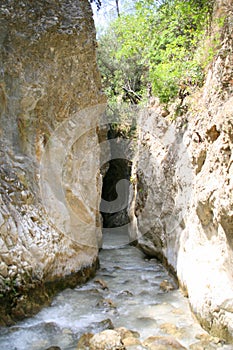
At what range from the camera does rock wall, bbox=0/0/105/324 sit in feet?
15.8

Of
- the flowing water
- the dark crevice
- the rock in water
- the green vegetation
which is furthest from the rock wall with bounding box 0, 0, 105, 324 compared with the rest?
the dark crevice

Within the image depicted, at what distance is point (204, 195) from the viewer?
432 cm

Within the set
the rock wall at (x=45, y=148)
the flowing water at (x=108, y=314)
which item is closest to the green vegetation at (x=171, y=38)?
the rock wall at (x=45, y=148)

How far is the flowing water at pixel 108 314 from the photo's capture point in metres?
4.04

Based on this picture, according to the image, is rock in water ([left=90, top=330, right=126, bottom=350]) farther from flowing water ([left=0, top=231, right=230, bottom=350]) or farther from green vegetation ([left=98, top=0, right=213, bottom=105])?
green vegetation ([left=98, top=0, right=213, bottom=105])

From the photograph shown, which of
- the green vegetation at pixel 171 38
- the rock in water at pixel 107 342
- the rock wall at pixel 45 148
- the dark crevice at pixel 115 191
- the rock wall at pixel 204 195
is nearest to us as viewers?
the rock in water at pixel 107 342

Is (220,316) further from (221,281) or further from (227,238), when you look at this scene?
(227,238)

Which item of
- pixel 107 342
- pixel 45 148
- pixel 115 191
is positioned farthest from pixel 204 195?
pixel 115 191

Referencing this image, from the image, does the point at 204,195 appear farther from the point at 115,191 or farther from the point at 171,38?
the point at 115,191

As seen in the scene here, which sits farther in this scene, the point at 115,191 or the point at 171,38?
the point at 115,191

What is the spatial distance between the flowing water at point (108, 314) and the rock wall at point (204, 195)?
34 centimetres

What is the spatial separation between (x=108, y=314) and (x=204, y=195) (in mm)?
2376

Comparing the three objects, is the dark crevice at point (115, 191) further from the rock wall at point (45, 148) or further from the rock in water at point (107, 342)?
the rock in water at point (107, 342)

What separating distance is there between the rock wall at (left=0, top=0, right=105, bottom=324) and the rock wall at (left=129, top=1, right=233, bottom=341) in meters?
1.78
